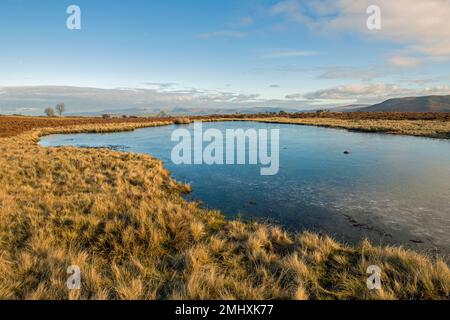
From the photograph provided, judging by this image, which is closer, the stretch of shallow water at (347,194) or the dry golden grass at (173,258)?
the dry golden grass at (173,258)

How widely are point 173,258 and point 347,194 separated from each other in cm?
811

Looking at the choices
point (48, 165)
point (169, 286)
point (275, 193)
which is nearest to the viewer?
point (169, 286)

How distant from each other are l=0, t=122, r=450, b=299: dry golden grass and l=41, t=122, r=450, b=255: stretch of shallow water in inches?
50.9

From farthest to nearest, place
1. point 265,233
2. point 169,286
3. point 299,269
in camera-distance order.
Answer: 1. point 265,233
2. point 299,269
3. point 169,286

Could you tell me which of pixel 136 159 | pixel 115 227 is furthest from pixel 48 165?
pixel 115 227

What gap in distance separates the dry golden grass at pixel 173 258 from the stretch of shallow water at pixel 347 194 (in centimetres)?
129

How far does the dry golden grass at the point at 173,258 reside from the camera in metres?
4.36

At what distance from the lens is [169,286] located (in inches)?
181

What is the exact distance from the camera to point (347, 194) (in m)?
10.7

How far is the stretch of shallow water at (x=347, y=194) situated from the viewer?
7637 millimetres
